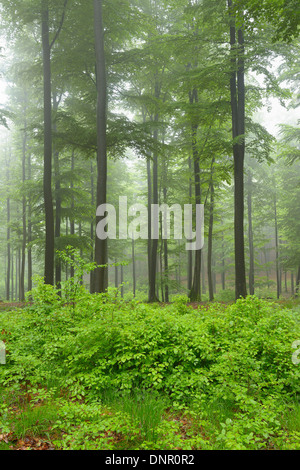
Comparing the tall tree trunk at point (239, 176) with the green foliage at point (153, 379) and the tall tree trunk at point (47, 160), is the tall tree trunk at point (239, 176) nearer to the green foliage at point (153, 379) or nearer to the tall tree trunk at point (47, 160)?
the green foliage at point (153, 379)

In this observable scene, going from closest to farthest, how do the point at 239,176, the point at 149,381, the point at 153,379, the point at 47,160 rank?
the point at 153,379 → the point at 149,381 → the point at 239,176 → the point at 47,160

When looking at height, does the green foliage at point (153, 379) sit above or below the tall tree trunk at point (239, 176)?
below

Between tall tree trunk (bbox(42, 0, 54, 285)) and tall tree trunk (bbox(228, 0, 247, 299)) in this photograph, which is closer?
tall tree trunk (bbox(228, 0, 247, 299))

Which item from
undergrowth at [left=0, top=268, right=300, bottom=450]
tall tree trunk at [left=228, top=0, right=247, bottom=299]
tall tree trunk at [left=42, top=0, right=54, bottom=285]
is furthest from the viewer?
tall tree trunk at [left=42, top=0, right=54, bottom=285]

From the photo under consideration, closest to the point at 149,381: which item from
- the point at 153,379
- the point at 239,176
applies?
the point at 153,379

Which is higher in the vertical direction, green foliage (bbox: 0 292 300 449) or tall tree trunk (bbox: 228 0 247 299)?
tall tree trunk (bbox: 228 0 247 299)

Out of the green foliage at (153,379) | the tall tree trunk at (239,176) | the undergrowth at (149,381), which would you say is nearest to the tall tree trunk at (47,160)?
the undergrowth at (149,381)

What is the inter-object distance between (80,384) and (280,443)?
8.67ft

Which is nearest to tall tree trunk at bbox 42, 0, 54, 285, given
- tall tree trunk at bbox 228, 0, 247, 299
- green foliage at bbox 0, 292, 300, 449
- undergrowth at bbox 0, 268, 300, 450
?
undergrowth at bbox 0, 268, 300, 450

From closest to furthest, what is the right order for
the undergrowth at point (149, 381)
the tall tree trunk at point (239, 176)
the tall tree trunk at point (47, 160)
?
the undergrowth at point (149, 381) < the tall tree trunk at point (239, 176) < the tall tree trunk at point (47, 160)

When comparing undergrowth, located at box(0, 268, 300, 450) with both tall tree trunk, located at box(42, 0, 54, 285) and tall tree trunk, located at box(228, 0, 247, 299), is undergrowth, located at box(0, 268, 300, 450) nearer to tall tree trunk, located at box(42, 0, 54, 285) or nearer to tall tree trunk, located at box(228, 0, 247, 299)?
tall tree trunk, located at box(228, 0, 247, 299)

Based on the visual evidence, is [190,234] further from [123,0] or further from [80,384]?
[80,384]

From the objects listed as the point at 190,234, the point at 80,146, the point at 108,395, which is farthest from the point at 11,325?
the point at 190,234

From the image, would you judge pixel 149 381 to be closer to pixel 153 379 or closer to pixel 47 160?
pixel 153 379
